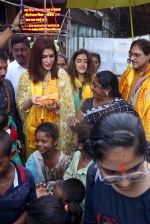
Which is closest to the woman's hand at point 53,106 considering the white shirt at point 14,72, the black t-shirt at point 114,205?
the white shirt at point 14,72

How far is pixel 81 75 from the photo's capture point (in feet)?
15.4

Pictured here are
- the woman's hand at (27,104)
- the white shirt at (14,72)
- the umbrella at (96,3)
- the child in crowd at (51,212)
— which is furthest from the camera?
the umbrella at (96,3)

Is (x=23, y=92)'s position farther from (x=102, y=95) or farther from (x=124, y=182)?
(x=124, y=182)

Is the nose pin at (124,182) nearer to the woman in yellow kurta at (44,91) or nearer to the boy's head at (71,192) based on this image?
the boy's head at (71,192)

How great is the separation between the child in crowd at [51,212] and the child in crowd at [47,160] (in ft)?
3.43

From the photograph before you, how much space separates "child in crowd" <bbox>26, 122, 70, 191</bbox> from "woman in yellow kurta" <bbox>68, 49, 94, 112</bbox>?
99 cm

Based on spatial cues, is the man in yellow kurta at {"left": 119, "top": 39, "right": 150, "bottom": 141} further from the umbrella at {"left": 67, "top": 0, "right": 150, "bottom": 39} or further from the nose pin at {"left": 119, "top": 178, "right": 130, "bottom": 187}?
the nose pin at {"left": 119, "top": 178, "right": 130, "bottom": 187}

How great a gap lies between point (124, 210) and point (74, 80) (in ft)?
10.1

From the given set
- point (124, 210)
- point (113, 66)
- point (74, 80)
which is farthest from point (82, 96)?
point (113, 66)

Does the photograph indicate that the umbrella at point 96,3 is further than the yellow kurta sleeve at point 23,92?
Yes

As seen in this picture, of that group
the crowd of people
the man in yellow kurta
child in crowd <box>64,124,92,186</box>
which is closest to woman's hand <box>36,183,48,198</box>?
the crowd of people

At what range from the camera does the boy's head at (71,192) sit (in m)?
2.56

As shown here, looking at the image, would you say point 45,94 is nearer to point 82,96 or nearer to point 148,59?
point 82,96

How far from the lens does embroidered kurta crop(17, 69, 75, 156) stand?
383 centimetres
